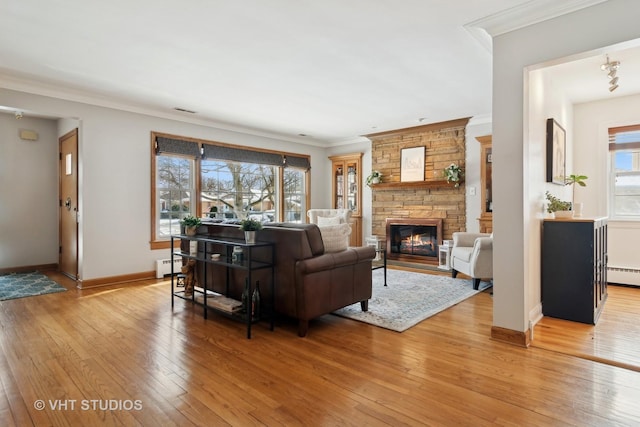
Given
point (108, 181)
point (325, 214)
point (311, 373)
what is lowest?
point (311, 373)

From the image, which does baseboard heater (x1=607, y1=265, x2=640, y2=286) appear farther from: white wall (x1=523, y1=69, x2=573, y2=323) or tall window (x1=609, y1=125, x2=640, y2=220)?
white wall (x1=523, y1=69, x2=573, y2=323)

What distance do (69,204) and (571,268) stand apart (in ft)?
21.4

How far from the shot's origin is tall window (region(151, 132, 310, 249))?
216 inches

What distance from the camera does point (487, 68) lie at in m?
3.75

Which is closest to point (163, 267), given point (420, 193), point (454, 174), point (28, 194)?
point (28, 194)

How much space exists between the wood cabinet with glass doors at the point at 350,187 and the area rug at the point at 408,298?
2020 mm

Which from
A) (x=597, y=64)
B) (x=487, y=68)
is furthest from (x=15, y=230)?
(x=597, y=64)

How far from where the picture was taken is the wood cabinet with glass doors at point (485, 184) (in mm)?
5747

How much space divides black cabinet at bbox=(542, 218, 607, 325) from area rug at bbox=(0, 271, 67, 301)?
5.65m

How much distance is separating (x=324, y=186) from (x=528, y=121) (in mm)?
5641

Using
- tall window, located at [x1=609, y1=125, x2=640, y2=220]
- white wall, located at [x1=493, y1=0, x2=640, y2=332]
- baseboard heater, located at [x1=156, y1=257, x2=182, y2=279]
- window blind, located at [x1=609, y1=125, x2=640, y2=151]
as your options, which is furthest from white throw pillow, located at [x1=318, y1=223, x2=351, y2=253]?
window blind, located at [x1=609, y1=125, x2=640, y2=151]

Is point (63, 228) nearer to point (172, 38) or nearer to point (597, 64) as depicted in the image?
point (172, 38)

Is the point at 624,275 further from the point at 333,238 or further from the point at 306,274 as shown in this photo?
the point at 306,274

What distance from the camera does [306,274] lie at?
2.93 m
